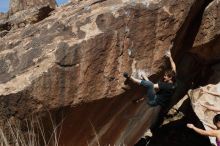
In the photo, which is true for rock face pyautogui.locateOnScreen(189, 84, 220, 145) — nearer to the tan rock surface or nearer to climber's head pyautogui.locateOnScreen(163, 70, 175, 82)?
the tan rock surface

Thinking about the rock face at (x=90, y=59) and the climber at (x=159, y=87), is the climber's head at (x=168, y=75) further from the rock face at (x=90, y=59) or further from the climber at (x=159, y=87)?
the rock face at (x=90, y=59)

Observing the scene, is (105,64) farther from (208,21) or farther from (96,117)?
(208,21)

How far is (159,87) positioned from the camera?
30.8 ft

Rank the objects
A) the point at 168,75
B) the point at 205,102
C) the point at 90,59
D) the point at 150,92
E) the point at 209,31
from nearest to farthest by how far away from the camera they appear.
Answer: the point at 90,59 → the point at 150,92 → the point at 168,75 → the point at 209,31 → the point at 205,102

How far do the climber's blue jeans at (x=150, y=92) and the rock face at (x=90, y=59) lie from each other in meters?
0.16


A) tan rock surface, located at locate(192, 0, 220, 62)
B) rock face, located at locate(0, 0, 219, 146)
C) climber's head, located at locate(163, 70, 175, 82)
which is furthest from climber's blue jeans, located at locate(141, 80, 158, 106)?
tan rock surface, located at locate(192, 0, 220, 62)

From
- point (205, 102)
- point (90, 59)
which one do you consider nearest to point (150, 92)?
point (90, 59)

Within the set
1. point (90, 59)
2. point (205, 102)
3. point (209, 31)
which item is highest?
point (90, 59)

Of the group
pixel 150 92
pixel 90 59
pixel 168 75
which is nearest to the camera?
pixel 90 59

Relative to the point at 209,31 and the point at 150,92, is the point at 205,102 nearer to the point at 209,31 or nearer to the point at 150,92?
the point at 209,31

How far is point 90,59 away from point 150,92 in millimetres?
1362

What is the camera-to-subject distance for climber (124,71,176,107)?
8961 mm

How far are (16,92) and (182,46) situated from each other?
3310 millimetres

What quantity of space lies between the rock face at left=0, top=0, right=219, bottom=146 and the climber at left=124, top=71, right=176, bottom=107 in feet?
0.44
